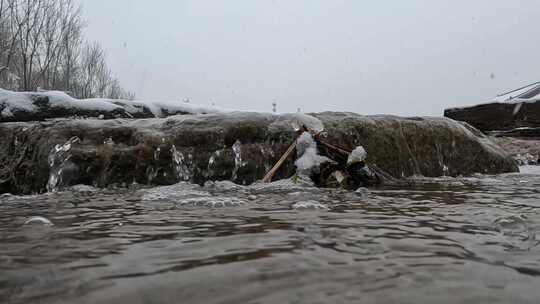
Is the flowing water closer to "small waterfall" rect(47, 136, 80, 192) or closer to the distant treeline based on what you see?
"small waterfall" rect(47, 136, 80, 192)

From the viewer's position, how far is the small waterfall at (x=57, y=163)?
13.1ft

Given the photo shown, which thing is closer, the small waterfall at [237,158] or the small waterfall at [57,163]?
the small waterfall at [57,163]

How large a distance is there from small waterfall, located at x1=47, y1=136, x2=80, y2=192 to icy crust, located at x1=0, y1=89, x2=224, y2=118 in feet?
7.94

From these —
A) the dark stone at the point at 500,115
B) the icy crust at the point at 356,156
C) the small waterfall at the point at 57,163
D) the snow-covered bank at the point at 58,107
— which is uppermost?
the dark stone at the point at 500,115

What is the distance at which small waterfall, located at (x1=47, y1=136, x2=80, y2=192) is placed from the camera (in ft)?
13.1

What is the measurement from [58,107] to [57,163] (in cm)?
267

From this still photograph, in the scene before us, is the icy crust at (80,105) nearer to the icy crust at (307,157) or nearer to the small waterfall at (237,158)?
the small waterfall at (237,158)

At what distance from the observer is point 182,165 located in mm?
4238

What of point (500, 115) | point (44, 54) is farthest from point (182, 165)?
point (44, 54)

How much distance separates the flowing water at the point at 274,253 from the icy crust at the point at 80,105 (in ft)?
13.8

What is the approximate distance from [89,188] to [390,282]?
139 inches

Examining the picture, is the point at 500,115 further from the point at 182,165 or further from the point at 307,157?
the point at 182,165

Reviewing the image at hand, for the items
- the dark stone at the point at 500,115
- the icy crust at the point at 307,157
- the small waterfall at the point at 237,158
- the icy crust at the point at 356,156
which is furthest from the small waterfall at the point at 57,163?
the dark stone at the point at 500,115

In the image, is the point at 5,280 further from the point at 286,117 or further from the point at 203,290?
the point at 286,117
